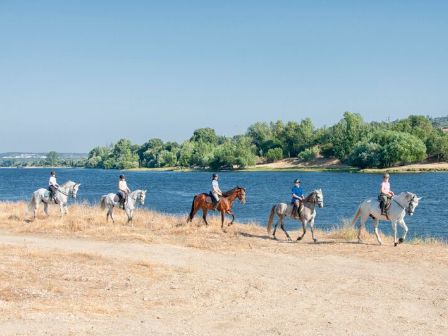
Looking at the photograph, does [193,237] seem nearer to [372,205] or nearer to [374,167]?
[372,205]

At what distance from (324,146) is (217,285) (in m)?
117

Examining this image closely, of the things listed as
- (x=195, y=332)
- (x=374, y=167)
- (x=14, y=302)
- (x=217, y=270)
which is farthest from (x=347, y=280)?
(x=374, y=167)

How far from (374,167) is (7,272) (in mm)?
96492

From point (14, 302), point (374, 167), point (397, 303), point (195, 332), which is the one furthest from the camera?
point (374, 167)

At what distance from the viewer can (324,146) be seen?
126m

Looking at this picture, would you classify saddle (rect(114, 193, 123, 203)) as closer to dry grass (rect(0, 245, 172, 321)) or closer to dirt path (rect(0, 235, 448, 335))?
dirt path (rect(0, 235, 448, 335))

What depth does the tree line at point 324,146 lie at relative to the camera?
9988 centimetres

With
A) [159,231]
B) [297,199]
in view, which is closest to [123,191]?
[159,231]

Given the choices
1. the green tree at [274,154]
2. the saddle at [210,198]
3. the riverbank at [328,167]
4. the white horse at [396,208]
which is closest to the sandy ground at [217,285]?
the white horse at [396,208]

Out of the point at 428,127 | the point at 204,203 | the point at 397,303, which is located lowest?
the point at 397,303

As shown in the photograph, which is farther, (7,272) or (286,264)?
(286,264)

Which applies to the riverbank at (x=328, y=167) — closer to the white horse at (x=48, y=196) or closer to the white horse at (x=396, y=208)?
the white horse at (x=396, y=208)

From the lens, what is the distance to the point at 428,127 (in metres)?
121

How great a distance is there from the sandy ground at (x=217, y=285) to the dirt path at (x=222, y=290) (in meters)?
0.03
